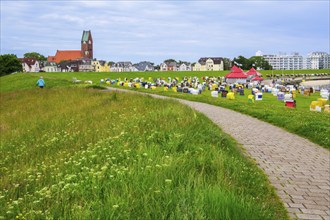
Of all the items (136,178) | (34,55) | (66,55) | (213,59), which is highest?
(34,55)

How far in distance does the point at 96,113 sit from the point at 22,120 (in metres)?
3.49

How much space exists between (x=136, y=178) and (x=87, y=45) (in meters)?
150

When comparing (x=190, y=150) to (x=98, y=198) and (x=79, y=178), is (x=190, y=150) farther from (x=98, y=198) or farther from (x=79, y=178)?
(x=98, y=198)

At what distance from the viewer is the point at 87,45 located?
148 m

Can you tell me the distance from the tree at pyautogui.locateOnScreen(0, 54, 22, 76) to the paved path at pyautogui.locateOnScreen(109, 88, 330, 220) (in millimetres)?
90168

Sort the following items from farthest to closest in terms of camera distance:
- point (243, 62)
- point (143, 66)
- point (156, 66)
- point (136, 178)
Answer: point (156, 66) → point (143, 66) → point (243, 62) → point (136, 178)

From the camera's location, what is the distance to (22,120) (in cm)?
1427

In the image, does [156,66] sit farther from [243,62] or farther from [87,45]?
[243,62]

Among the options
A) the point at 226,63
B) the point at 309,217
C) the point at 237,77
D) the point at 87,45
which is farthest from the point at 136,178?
the point at 87,45

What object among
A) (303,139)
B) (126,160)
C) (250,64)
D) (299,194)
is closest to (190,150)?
(126,160)

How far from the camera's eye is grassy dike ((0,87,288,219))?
393cm

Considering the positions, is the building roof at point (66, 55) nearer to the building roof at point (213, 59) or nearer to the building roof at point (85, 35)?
the building roof at point (85, 35)

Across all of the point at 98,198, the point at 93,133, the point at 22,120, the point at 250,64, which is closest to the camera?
the point at 98,198

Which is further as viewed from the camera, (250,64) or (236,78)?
(250,64)
